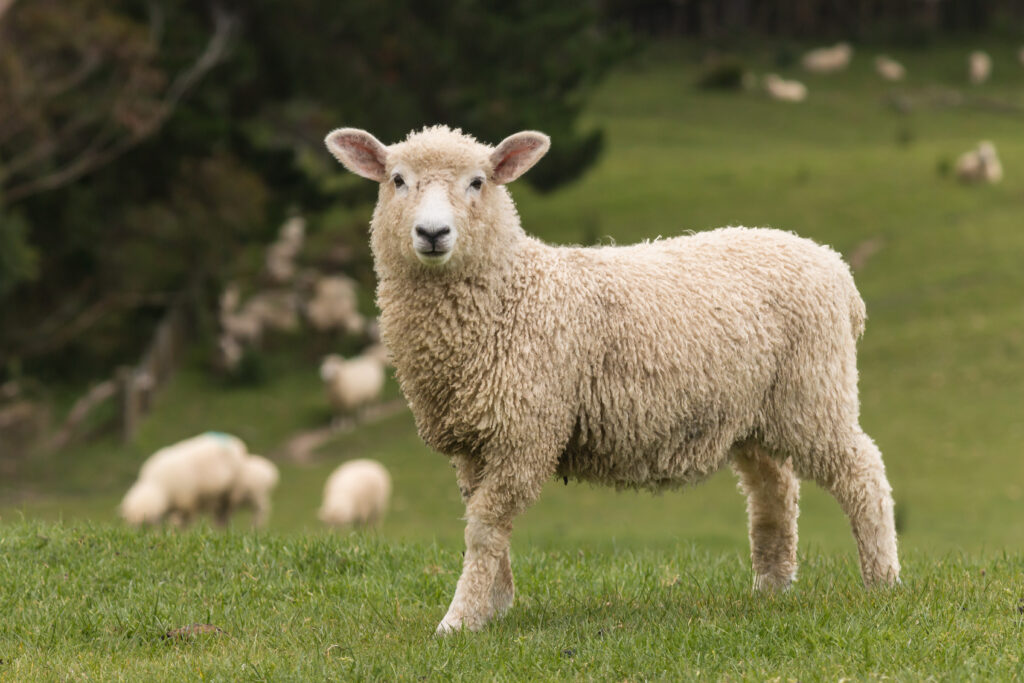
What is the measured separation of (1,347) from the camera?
69.5 feet

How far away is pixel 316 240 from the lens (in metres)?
27.3

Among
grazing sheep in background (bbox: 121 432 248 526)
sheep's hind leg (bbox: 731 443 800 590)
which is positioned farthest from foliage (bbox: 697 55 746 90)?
sheep's hind leg (bbox: 731 443 800 590)

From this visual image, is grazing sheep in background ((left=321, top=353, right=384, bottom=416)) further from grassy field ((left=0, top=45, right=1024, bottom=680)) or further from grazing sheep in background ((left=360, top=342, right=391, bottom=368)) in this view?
grazing sheep in background ((left=360, top=342, right=391, bottom=368))

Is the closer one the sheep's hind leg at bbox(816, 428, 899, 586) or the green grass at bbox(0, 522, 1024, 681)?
the green grass at bbox(0, 522, 1024, 681)

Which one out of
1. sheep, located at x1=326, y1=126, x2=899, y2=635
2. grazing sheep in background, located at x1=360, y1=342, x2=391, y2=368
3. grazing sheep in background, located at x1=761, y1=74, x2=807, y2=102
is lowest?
sheep, located at x1=326, y1=126, x2=899, y2=635

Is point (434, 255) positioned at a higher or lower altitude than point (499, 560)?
higher

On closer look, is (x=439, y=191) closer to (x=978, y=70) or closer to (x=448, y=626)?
(x=448, y=626)

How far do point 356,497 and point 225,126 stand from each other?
748 centimetres

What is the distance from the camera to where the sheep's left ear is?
589cm

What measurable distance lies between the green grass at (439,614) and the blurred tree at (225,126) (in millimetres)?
13776

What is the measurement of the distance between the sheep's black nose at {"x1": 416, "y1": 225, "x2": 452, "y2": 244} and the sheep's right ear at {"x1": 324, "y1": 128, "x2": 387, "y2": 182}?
0.54m

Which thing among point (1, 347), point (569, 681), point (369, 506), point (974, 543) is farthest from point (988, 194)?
point (569, 681)

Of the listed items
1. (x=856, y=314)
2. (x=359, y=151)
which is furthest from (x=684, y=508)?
(x=359, y=151)

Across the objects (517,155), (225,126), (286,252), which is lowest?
(517,155)
